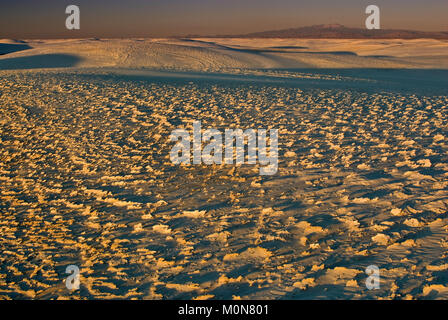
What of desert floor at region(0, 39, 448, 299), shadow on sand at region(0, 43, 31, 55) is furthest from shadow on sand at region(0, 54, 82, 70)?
shadow on sand at region(0, 43, 31, 55)

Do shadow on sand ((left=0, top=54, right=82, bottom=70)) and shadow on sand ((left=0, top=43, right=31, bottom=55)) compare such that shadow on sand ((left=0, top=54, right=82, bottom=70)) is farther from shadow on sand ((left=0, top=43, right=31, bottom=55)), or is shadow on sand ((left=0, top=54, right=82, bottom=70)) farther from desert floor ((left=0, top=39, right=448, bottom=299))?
shadow on sand ((left=0, top=43, right=31, bottom=55))

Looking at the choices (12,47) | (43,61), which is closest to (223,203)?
(43,61)

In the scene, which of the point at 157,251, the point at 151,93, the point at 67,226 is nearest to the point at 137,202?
the point at 67,226

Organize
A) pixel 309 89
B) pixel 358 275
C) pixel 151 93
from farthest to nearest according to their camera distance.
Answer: pixel 309 89 → pixel 151 93 → pixel 358 275

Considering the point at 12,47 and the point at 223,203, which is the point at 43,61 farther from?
the point at 12,47

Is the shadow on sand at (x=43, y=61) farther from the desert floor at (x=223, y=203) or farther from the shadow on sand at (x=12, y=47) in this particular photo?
the shadow on sand at (x=12, y=47)
